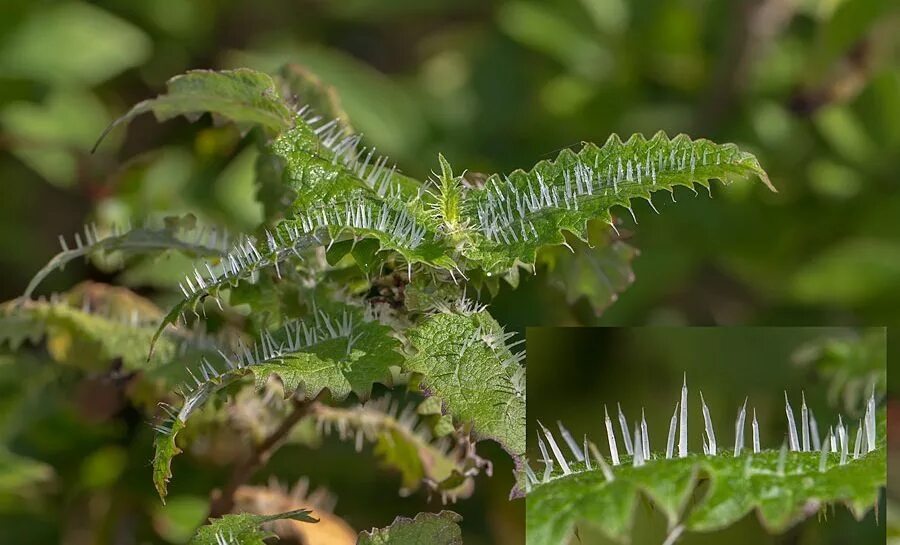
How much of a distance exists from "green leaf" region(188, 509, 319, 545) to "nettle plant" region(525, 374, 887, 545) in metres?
0.21

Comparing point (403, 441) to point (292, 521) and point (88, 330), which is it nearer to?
point (292, 521)

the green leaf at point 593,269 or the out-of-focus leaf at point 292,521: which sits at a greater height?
the green leaf at point 593,269

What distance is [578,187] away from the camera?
91 cm

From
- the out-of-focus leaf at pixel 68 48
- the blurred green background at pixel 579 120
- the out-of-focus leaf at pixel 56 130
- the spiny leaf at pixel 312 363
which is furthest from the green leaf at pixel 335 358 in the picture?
the out-of-focus leaf at pixel 68 48

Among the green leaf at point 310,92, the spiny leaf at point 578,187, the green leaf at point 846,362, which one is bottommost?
the green leaf at point 846,362

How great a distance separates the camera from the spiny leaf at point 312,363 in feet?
2.70

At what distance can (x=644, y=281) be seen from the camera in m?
2.43

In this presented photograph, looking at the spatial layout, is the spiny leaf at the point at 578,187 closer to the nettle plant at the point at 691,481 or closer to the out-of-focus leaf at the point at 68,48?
the nettle plant at the point at 691,481

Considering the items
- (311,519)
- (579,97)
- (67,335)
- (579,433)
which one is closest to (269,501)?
(67,335)

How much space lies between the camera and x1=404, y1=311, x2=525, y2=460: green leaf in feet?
2.74

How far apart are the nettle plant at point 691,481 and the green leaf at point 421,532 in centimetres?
12

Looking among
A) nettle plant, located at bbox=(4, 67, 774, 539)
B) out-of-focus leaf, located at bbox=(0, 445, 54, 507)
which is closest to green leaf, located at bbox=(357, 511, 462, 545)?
nettle plant, located at bbox=(4, 67, 774, 539)

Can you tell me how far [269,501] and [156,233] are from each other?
1.20 ft

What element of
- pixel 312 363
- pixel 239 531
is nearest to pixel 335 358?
pixel 312 363
